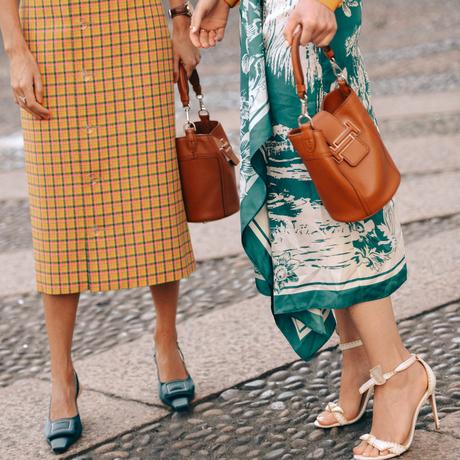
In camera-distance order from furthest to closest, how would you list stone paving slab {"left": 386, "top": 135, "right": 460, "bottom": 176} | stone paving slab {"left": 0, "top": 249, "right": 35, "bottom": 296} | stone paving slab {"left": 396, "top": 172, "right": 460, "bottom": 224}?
stone paving slab {"left": 386, "top": 135, "right": 460, "bottom": 176}
stone paving slab {"left": 396, "top": 172, "right": 460, "bottom": 224}
stone paving slab {"left": 0, "top": 249, "right": 35, "bottom": 296}

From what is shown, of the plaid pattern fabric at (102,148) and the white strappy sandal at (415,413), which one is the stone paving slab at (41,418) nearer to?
the plaid pattern fabric at (102,148)

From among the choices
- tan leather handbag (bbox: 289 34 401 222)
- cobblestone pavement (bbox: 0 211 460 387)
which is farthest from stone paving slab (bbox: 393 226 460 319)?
tan leather handbag (bbox: 289 34 401 222)

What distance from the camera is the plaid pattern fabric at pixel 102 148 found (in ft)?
9.59

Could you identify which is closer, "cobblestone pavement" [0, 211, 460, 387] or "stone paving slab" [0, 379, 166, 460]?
"stone paving slab" [0, 379, 166, 460]

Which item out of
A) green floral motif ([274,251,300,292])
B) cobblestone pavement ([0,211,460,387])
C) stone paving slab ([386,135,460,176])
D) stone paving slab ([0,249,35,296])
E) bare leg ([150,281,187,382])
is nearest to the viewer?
green floral motif ([274,251,300,292])

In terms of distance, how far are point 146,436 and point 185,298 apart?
4.43ft

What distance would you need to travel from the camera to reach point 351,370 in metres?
2.82

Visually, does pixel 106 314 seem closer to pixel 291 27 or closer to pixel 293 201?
pixel 293 201

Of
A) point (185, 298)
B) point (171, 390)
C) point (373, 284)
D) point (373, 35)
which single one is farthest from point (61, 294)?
point (373, 35)

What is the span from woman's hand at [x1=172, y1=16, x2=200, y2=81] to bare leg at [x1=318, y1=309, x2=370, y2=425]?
2.76 feet

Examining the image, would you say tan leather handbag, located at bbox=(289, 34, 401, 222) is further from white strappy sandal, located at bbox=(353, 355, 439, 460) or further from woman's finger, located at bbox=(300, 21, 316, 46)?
white strappy sandal, located at bbox=(353, 355, 439, 460)

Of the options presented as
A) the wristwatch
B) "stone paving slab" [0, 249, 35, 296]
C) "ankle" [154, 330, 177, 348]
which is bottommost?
"stone paving slab" [0, 249, 35, 296]

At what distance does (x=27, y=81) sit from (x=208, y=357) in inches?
45.8

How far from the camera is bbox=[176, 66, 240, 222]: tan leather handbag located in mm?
3000
